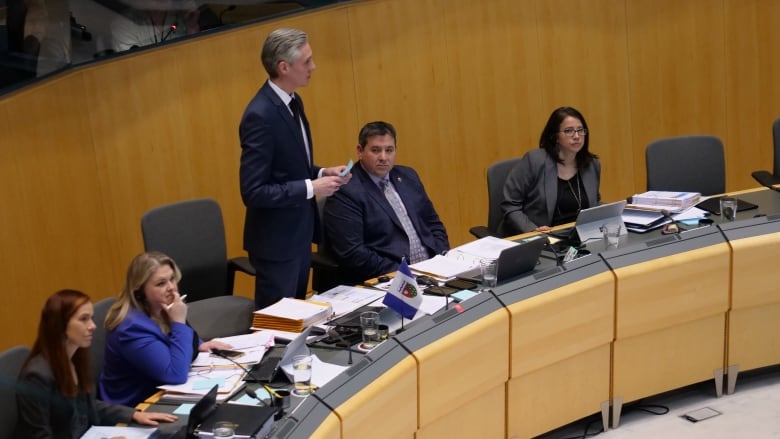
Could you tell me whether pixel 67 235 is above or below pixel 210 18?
below

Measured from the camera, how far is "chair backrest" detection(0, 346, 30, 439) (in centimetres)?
316

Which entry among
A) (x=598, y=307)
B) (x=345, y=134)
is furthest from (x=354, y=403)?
(x=345, y=134)

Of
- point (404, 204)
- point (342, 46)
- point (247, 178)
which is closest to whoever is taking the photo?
point (247, 178)

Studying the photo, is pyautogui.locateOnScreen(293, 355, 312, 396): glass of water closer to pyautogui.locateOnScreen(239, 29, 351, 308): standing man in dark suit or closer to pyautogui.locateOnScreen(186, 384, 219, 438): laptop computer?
pyautogui.locateOnScreen(186, 384, 219, 438): laptop computer

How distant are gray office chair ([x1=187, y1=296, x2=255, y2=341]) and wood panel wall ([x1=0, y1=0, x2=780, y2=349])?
93 centimetres

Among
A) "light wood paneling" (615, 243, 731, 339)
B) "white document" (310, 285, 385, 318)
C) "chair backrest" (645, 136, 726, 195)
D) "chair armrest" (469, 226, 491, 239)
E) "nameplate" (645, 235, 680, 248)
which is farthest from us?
"chair backrest" (645, 136, 726, 195)

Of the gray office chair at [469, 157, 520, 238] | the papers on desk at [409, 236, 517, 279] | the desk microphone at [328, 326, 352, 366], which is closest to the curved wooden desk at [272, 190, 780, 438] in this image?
the desk microphone at [328, 326, 352, 366]

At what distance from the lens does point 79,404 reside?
3.23m

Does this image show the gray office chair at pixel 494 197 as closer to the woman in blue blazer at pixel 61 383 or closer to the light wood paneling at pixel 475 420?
the light wood paneling at pixel 475 420

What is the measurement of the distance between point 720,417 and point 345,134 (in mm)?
2883

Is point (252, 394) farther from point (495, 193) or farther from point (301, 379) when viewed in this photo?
point (495, 193)

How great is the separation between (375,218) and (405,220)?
0.18 meters

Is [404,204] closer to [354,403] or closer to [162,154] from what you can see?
[162,154]

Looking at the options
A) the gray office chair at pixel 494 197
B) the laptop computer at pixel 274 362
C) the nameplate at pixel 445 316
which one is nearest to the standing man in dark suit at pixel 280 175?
the nameplate at pixel 445 316
